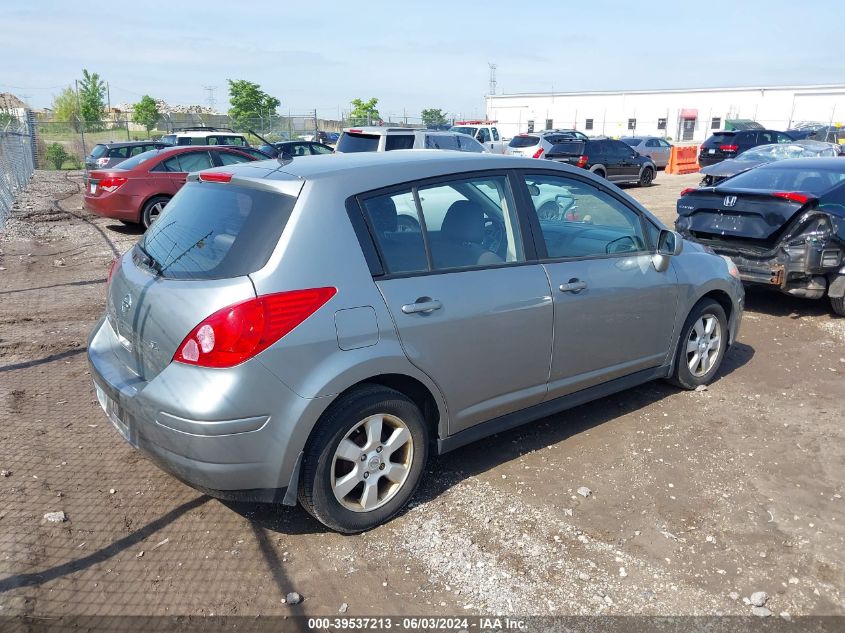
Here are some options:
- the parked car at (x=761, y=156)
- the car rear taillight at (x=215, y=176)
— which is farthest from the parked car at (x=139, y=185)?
the parked car at (x=761, y=156)

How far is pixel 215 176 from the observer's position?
3.60m

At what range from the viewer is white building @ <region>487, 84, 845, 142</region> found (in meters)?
60.5

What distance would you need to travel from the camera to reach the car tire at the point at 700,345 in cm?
495

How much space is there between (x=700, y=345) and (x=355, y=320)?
316 cm

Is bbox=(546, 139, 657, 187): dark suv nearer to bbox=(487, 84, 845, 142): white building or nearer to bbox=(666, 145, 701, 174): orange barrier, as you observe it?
bbox=(666, 145, 701, 174): orange barrier

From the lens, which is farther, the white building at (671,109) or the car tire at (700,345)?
the white building at (671,109)

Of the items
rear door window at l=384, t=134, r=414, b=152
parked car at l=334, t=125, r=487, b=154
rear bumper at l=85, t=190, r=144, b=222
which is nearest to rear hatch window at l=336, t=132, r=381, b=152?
parked car at l=334, t=125, r=487, b=154

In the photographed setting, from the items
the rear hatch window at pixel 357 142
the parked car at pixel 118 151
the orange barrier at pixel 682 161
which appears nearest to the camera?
the rear hatch window at pixel 357 142

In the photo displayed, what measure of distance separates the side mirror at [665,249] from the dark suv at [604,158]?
15.5m

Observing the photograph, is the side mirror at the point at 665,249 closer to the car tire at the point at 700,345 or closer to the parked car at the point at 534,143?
the car tire at the point at 700,345

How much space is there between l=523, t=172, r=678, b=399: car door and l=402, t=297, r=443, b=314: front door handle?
2.85ft

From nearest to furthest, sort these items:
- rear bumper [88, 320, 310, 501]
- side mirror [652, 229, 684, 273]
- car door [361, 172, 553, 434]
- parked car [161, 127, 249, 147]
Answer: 1. rear bumper [88, 320, 310, 501]
2. car door [361, 172, 553, 434]
3. side mirror [652, 229, 684, 273]
4. parked car [161, 127, 249, 147]

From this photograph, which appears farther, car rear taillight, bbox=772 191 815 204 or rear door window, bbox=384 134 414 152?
rear door window, bbox=384 134 414 152

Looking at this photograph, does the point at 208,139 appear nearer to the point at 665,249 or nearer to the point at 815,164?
the point at 815,164
